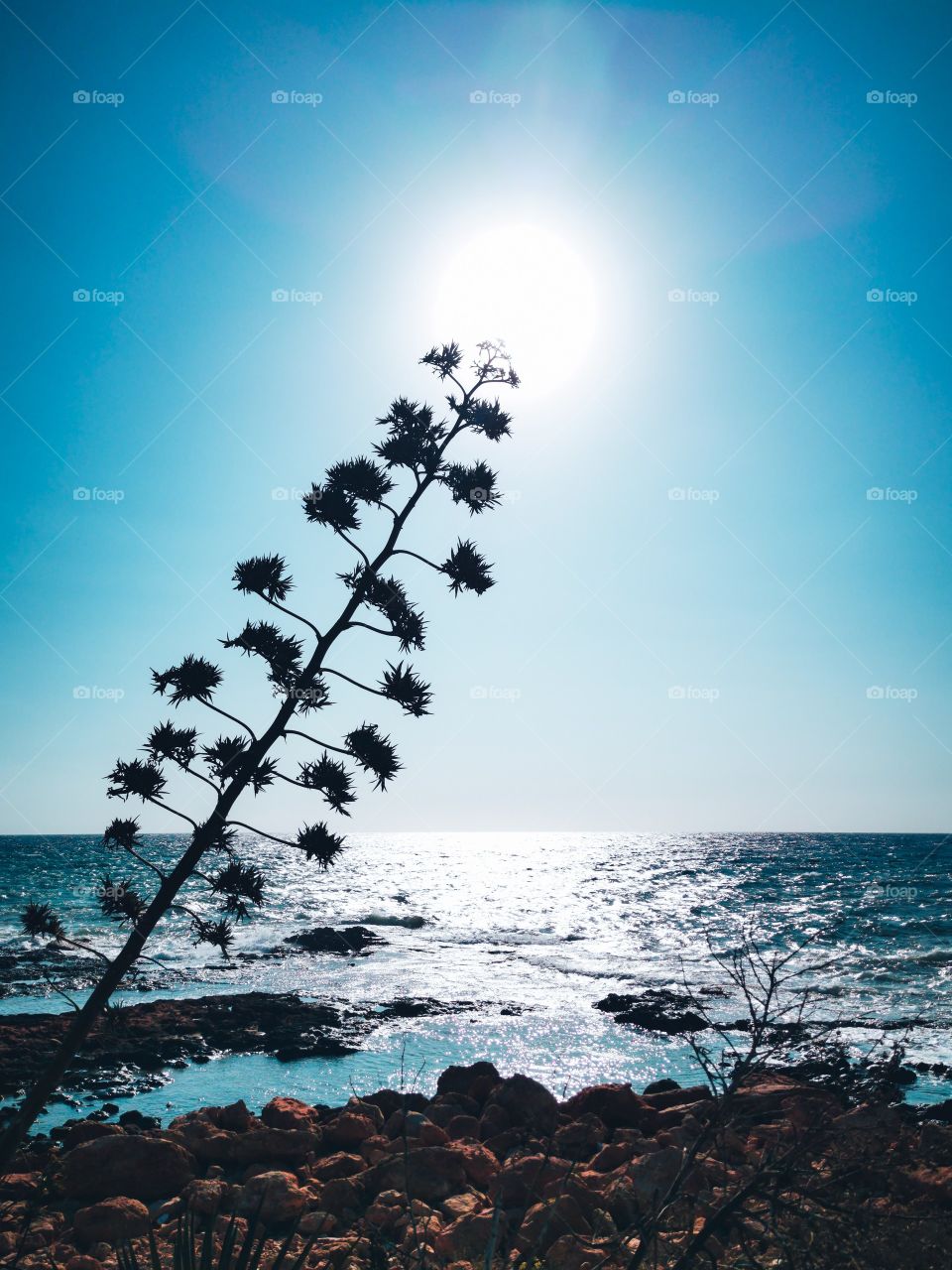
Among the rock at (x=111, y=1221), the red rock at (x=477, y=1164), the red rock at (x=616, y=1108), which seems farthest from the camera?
the red rock at (x=616, y=1108)

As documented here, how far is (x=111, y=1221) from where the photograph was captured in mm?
7379

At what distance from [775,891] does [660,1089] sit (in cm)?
4748

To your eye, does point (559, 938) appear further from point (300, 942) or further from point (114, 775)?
point (114, 775)

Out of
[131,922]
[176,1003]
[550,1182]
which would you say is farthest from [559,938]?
[131,922]

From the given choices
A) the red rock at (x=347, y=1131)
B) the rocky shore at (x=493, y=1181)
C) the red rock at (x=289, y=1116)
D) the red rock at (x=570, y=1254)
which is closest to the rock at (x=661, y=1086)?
the rocky shore at (x=493, y=1181)

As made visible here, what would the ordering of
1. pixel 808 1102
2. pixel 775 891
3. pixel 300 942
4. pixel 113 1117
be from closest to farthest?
pixel 808 1102 → pixel 113 1117 → pixel 300 942 → pixel 775 891

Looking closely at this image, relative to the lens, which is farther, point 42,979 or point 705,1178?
point 42,979

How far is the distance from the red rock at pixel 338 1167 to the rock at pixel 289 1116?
1054mm

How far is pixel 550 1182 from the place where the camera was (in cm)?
805

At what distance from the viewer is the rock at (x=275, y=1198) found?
768 cm

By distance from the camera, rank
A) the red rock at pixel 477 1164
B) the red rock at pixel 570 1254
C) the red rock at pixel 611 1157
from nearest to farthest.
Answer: the red rock at pixel 570 1254 → the red rock at pixel 477 1164 → the red rock at pixel 611 1157

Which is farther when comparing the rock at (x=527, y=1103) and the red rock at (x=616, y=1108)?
the red rock at (x=616, y=1108)

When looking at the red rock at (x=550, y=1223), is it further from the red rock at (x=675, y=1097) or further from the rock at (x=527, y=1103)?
the red rock at (x=675, y=1097)

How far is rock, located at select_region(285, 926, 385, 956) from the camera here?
1310 inches
